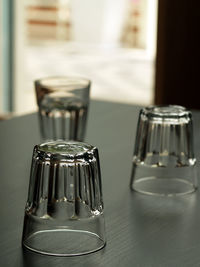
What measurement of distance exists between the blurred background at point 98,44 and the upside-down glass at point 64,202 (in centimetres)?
372

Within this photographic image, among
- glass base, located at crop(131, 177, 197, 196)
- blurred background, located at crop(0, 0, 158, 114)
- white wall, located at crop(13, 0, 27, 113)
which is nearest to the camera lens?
glass base, located at crop(131, 177, 197, 196)

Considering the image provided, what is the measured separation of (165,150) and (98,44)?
479cm

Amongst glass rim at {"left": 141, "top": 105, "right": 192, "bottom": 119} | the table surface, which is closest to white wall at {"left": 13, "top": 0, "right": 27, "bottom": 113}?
the table surface

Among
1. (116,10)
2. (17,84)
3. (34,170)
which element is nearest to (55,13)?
(116,10)

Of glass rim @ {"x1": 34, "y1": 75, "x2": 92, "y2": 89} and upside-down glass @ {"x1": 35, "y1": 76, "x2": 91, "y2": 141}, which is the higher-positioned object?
glass rim @ {"x1": 34, "y1": 75, "x2": 92, "y2": 89}

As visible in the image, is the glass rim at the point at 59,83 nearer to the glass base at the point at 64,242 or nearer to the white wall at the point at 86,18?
the glass base at the point at 64,242

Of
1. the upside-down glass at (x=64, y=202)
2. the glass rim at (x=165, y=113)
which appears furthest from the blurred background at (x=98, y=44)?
the upside-down glass at (x=64, y=202)

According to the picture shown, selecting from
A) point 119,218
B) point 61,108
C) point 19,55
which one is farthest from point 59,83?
point 19,55

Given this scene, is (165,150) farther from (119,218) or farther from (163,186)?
(119,218)

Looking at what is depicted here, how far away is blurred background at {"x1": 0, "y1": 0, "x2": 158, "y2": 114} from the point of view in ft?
16.4

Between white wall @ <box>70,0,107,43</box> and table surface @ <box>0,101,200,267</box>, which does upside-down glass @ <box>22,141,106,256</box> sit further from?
white wall @ <box>70,0,107,43</box>

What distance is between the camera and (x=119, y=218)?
80 cm

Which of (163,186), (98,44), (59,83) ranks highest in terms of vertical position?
(59,83)

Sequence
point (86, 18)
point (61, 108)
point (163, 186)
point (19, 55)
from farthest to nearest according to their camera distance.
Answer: point (86, 18), point (19, 55), point (61, 108), point (163, 186)
